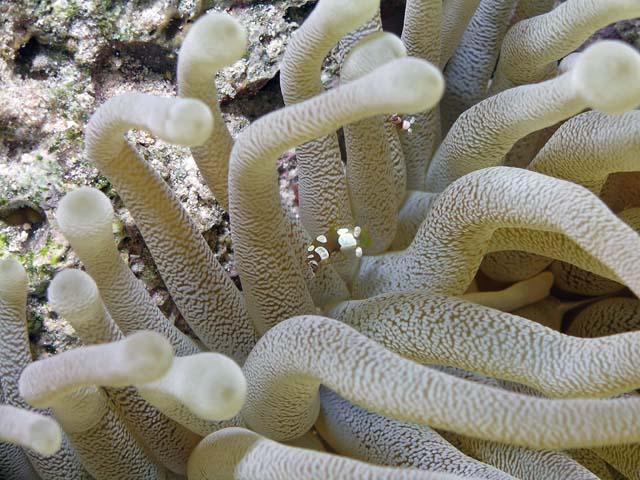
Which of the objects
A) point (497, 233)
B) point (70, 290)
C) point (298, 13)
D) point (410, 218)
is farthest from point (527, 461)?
point (298, 13)

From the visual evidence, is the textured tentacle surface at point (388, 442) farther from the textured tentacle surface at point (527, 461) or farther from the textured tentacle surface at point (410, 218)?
the textured tentacle surface at point (410, 218)

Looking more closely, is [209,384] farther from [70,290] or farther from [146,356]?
[70,290]

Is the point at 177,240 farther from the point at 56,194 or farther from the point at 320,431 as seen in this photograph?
the point at 320,431

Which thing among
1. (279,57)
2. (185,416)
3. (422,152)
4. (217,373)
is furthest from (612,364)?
(279,57)

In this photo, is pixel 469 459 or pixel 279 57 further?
pixel 279 57

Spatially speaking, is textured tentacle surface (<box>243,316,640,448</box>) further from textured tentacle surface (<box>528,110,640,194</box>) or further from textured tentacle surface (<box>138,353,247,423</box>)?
textured tentacle surface (<box>528,110,640,194</box>)

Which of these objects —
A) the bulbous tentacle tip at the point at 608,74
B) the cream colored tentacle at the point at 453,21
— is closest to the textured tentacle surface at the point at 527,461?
the bulbous tentacle tip at the point at 608,74
